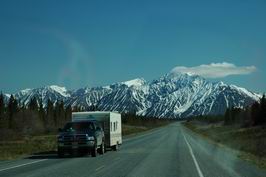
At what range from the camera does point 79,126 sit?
108 feet

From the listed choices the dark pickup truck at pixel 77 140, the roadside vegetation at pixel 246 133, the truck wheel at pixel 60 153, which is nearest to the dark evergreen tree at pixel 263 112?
the roadside vegetation at pixel 246 133

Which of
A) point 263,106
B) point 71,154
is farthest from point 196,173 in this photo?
point 263,106

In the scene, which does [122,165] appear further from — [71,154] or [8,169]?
[71,154]

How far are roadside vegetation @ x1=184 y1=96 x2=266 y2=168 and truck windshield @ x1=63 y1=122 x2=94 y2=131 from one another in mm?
8946

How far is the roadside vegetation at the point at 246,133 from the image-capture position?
35.6 metres

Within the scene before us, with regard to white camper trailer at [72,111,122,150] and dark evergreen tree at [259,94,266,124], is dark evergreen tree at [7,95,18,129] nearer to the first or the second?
dark evergreen tree at [259,94,266,124]

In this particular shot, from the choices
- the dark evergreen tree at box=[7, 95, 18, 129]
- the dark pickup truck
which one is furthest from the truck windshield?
the dark evergreen tree at box=[7, 95, 18, 129]

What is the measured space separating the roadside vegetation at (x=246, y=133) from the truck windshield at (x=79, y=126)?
895 cm

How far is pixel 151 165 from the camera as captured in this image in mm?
24719

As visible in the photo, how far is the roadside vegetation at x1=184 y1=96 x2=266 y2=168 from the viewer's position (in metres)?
35.6

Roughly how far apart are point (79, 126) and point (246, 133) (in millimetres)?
51577

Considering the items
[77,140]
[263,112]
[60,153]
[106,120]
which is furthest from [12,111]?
[77,140]

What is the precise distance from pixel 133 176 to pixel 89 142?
1236 centimetres

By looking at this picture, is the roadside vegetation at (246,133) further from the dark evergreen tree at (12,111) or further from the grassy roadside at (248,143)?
the dark evergreen tree at (12,111)
